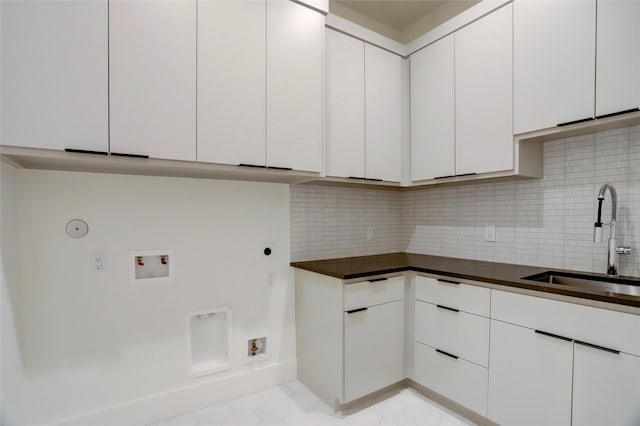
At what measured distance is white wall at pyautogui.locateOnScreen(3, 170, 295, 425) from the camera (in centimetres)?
155

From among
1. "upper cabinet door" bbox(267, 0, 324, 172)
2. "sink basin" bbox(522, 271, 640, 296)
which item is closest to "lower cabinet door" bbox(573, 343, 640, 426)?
"sink basin" bbox(522, 271, 640, 296)

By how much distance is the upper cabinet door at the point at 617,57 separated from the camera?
4.62 ft

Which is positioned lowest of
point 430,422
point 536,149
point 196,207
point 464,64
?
point 430,422

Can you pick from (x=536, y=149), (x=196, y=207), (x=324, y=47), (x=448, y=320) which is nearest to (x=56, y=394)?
(x=196, y=207)

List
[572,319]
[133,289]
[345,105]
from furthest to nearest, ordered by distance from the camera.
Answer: [345,105] < [133,289] < [572,319]

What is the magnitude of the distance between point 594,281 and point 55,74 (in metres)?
2.70

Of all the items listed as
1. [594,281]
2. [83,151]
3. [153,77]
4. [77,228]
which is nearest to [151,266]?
[77,228]

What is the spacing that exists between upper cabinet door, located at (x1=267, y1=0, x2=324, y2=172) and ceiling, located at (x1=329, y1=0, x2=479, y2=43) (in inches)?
29.0

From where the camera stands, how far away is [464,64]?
2066 mm

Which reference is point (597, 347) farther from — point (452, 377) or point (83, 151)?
point (83, 151)

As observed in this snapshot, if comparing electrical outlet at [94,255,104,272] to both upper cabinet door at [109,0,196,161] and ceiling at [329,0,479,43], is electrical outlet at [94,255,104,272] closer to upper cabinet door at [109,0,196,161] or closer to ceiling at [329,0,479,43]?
upper cabinet door at [109,0,196,161]

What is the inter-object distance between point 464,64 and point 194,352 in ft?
8.20

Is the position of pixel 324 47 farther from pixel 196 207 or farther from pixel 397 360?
pixel 397 360

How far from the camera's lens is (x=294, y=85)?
1.87 m
